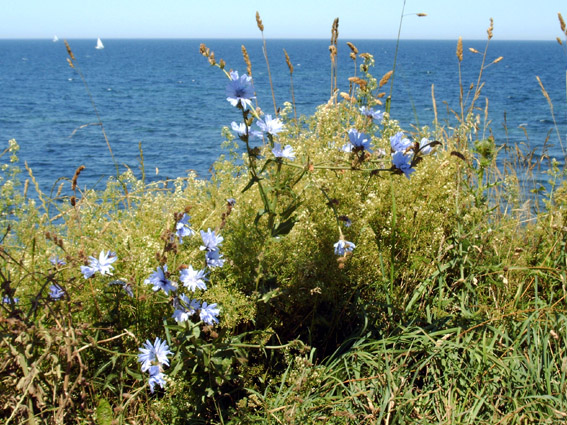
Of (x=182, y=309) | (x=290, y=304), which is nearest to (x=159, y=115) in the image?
(x=290, y=304)

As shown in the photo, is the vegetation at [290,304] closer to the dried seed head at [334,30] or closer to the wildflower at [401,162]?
the wildflower at [401,162]

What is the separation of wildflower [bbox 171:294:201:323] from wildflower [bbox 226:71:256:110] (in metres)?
0.62

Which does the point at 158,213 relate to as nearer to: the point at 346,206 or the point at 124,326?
the point at 124,326

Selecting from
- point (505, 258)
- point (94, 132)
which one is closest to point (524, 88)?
point (94, 132)

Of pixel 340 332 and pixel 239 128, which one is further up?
pixel 239 128

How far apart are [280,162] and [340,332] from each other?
883 mm

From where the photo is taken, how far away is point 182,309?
1.58 meters

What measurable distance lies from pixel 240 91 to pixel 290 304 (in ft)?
2.91

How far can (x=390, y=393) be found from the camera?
1723mm

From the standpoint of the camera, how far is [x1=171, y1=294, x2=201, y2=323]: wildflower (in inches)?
60.5

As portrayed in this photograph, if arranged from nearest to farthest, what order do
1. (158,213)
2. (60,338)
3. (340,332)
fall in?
(60,338) → (340,332) → (158,213)

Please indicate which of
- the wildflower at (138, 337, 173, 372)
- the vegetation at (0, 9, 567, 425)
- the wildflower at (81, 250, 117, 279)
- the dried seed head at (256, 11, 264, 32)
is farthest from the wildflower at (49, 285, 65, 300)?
the dried seed head at (256, 11, 264, 32)

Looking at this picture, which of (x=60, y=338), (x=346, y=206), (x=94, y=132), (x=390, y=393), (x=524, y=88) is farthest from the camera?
(x=524, y=88)

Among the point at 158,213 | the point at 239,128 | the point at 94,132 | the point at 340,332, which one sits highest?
the point at 239,128
